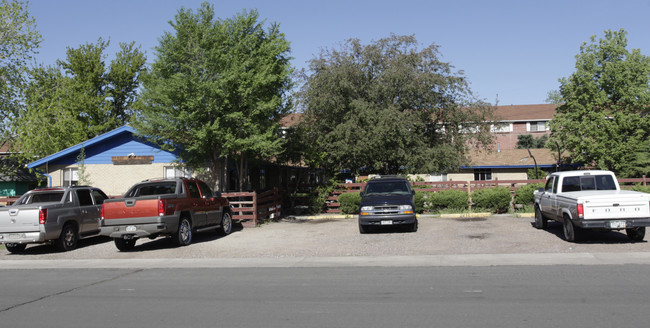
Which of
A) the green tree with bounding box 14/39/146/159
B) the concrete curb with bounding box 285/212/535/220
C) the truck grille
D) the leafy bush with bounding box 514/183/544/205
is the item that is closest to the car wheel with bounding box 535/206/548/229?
the concrete curb with bounding box 285/212/535/220

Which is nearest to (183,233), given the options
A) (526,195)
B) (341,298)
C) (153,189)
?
(153,189)

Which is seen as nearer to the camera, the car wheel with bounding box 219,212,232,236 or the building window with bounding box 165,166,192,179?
the car wheel with bounding box 219,212,232,236

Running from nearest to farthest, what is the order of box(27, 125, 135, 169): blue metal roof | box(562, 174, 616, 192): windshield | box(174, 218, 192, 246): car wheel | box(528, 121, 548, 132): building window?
box(562, 174, 616, 192): windshield, box(174, 218, 192, 246): car wheel, box(27, 125, 135, 169): blue metal roof, box(528, 121, 548, 132): building window

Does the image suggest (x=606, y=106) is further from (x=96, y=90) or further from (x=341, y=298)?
(x=96, y=90)

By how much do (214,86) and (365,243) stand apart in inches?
298

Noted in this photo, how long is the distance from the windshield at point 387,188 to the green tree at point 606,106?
20087 millimetres

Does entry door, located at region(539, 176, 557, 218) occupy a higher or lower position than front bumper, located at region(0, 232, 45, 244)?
higher

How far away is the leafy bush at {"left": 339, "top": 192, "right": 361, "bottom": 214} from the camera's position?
2142cm

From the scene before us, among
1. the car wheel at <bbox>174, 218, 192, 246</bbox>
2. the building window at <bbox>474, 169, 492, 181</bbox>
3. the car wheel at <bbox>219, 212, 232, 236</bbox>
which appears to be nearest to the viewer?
the car wheel at <bbox>174, 218, 192, 246</bbox>

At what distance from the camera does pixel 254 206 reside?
1866cm

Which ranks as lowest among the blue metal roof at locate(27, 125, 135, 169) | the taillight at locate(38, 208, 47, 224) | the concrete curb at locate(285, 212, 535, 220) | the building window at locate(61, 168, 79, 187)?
the concrete curb at locate(285, 212, 535, 220)

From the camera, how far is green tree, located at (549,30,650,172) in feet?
101

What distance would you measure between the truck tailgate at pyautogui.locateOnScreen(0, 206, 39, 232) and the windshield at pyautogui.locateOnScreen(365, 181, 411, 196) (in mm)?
9861

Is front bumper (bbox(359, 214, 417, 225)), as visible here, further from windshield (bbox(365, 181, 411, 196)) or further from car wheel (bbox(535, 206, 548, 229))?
car wheel (bbox(535, 206, 548, 229))
